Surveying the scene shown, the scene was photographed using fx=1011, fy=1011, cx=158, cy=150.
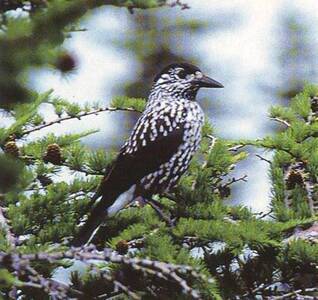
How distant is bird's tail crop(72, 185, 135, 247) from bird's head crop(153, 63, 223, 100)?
32.1 inches

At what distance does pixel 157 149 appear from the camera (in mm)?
3871

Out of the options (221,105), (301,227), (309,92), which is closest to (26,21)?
(301,227)

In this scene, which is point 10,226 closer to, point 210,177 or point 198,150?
point 210,177

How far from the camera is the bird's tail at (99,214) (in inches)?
122

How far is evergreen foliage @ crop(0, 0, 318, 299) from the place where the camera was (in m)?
2.78

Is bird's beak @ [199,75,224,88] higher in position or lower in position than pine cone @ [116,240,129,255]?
lower

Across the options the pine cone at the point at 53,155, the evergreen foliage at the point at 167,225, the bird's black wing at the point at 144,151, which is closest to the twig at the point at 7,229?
the evergreen foliage at the point at 167,225

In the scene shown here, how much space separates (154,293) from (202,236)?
0.72ft

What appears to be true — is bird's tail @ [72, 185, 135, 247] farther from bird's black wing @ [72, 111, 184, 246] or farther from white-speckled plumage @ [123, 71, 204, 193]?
white-speckled plumage @ [123, 71, 204, 193]

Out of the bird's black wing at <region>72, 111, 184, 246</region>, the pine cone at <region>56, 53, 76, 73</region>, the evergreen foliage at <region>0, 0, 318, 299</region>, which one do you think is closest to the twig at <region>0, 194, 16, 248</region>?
the evergreen foliage at <region>0, 0, 318, 299</region>

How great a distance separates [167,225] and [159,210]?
27 cm

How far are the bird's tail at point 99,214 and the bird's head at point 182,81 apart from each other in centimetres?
81

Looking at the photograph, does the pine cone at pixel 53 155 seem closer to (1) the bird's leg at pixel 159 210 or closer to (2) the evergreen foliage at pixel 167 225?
(2) the evergreen foliage at pixel 167 225

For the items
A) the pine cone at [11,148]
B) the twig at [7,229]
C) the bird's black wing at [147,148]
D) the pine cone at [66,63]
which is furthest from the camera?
the bird's black wing at [147,148]
